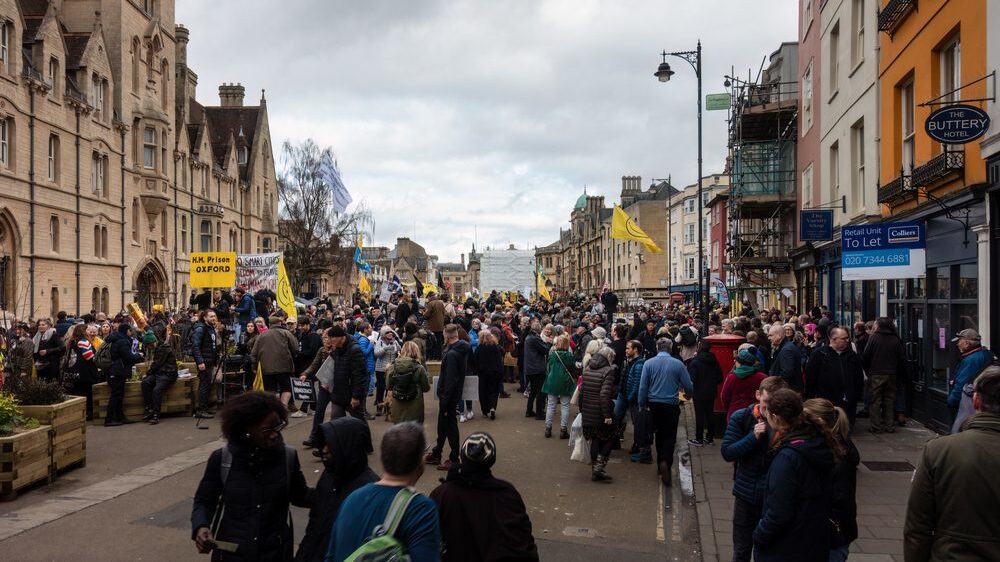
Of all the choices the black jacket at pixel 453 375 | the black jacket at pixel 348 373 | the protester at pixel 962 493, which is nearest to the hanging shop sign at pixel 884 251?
the black jacket at pixel 453 375

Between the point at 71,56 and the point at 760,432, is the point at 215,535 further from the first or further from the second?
the point at 71,56

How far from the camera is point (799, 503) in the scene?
424 cm

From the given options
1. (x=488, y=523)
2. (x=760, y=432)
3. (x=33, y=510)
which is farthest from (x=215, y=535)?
(x=33, y=510)

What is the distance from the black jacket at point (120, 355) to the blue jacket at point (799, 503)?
10961mm

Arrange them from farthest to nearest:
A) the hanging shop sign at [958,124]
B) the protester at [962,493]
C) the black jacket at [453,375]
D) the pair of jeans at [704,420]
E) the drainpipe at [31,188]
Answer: the drainpipe at [31,188]
the pair of jeans at [704,420]
the hanging shop sign at [958,124]
the black jacket at [453,375]
the protester at [962,493]

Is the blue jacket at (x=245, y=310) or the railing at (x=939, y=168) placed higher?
the railing at (x=939, y=168)

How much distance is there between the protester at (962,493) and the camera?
355 cm

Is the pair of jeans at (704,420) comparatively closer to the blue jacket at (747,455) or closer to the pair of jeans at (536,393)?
the pair of jeans at (536,393)

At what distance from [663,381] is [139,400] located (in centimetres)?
920

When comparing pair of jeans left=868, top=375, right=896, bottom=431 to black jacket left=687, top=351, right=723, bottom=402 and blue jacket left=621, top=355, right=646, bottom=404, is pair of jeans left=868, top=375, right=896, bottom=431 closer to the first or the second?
black jacket left=687, top=351, right=723, bottom=402

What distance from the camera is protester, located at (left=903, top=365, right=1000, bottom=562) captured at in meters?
3.55

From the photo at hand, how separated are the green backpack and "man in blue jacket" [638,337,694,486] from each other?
6.36 m

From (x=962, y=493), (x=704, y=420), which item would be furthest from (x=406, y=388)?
(x=962, y=493)

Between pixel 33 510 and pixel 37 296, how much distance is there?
22714 mm
